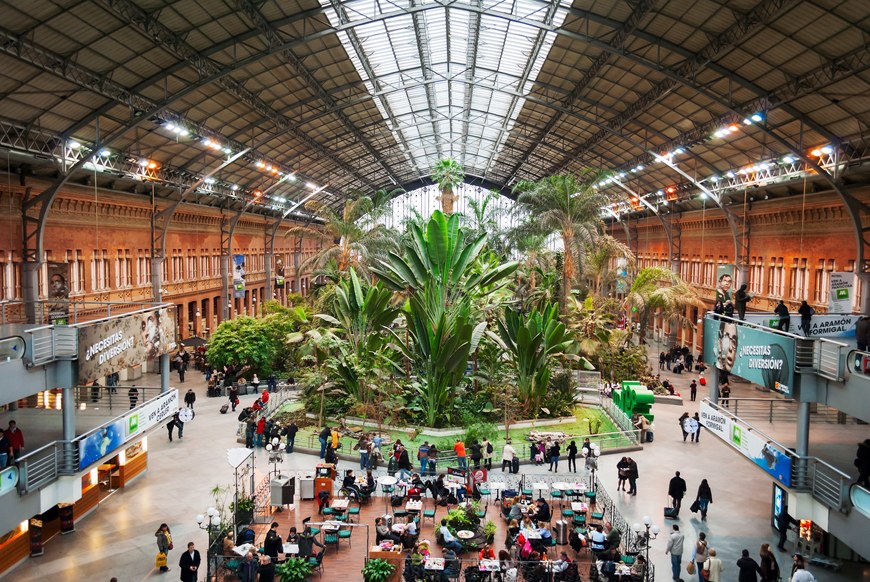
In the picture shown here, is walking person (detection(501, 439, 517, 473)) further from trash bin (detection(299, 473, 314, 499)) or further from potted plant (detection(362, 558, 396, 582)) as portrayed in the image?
potted plant (detection(362, 558, 396, 582))

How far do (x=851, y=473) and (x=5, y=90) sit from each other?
2264 centimetres

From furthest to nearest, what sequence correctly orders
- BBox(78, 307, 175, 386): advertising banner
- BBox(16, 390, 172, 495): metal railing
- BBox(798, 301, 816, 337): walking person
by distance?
BBox(798, 301, 816, 337): walking person, BBox(78, 307, 175, 386): advertising banner, BBox(16, 390, 172, 495): metal railing

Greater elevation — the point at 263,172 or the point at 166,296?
the point at 263,172

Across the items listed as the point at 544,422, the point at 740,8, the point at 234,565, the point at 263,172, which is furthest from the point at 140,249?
the point at 740,8

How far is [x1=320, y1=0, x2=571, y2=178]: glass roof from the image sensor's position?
2614 cm

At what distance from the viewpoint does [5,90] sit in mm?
19547

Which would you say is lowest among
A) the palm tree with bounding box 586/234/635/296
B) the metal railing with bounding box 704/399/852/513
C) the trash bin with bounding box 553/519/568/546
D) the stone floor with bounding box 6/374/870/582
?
Result: the stone floor with bounding box 6/374/870/582

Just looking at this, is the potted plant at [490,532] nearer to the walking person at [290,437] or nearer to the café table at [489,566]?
the café table at [489,566]

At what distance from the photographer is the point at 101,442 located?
521 inches

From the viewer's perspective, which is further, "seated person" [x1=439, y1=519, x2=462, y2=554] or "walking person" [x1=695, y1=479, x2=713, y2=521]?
"walking person" [x1=695, y1=479, x2=713, y2=521]

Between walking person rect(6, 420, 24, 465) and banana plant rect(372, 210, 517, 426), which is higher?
banana plant rect(372, 210, 517, 426)

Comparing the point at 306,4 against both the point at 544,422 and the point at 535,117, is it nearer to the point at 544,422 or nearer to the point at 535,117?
the point at 544,422

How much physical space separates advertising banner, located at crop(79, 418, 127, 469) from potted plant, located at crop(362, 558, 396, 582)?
541 cm

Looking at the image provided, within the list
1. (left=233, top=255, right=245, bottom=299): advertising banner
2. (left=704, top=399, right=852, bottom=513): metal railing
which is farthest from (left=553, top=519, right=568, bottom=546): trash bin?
(left=233, top=255, right=245, bottom=299): advertising banner
